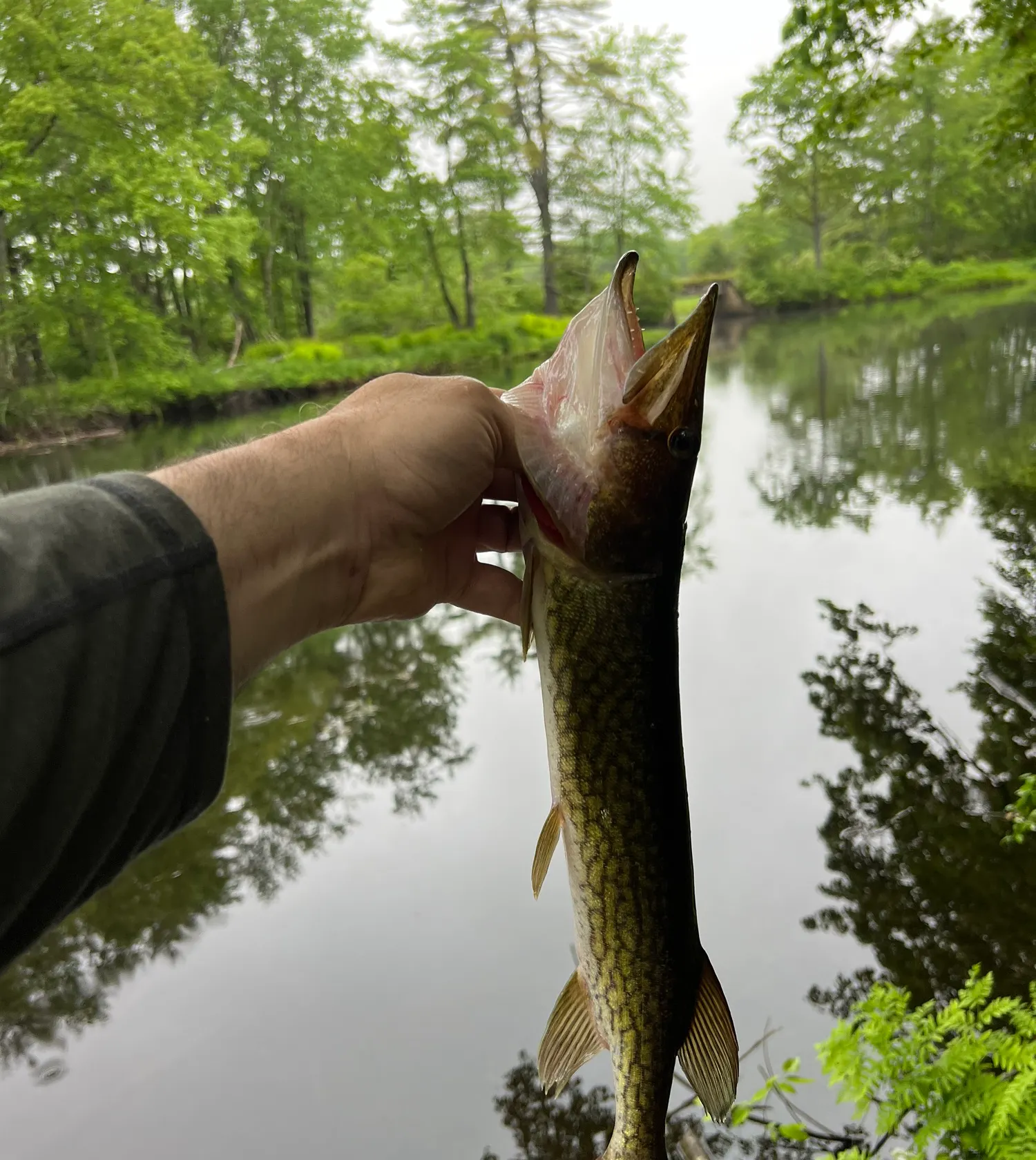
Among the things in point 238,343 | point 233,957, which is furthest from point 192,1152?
point 238,343

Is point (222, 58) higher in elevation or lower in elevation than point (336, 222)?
higher

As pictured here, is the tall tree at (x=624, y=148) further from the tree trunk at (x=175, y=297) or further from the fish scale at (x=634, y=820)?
the fish scale at (x=634, y=820)

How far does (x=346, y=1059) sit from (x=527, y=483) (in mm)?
2806

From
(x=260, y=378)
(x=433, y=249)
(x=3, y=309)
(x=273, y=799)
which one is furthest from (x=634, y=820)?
(x=433, y=249)

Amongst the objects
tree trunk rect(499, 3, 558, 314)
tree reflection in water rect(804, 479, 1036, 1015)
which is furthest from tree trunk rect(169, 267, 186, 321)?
tree reflection in water rect(804, 479, 1036, 1015)

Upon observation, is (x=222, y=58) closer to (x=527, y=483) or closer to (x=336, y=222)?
(x=336, y=222)

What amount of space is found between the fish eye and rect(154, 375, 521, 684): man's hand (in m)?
0.38

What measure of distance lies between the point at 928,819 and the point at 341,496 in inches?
146

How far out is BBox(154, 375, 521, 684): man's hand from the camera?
4.50 ft

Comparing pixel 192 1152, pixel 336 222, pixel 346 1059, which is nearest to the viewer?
pixel 192 1152

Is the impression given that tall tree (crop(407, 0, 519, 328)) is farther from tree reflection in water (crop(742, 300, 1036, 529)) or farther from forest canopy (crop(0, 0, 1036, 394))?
tree reflection in water (crop(742, 300, 1036, 529))

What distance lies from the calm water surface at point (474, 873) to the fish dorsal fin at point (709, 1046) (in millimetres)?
1793

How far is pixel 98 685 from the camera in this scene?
104cm

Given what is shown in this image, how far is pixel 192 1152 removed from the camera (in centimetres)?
290
